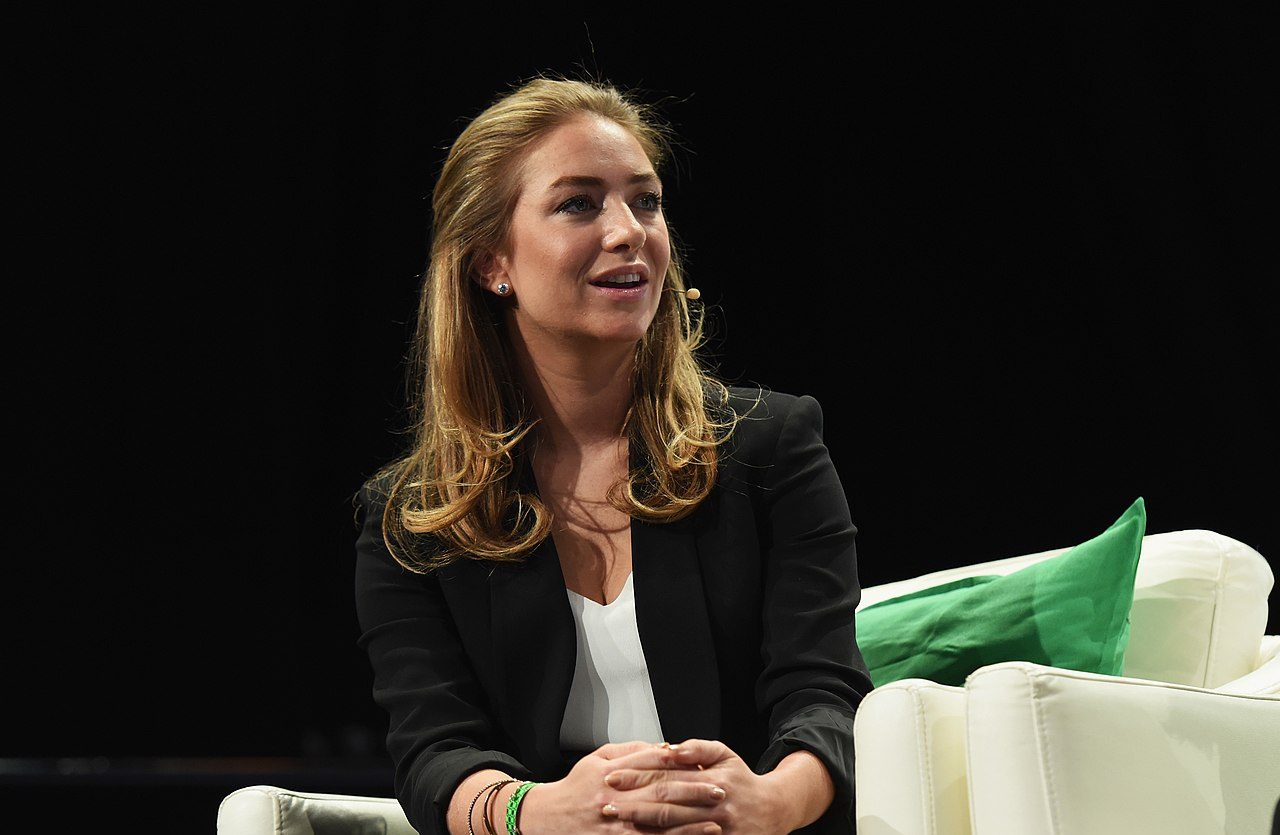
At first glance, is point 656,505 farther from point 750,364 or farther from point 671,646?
point 750,364

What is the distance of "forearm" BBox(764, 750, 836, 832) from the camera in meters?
1.32

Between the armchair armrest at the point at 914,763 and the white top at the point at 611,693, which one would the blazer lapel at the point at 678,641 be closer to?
the white top at the point at 611,693

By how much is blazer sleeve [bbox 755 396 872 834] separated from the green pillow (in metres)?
0.12

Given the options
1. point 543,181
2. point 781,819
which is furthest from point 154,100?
point 781,819

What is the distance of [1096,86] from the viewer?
10.9 feet

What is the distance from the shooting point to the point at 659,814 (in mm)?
1267

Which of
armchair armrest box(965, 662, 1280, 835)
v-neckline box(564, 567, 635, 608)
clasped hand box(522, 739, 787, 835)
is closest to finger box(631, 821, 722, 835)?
clasped hand box(522, 739, 787, 835)

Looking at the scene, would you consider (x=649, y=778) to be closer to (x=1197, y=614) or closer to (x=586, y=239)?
(x=586, y=239)

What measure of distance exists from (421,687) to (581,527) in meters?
0.27

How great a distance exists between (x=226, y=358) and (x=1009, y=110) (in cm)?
228

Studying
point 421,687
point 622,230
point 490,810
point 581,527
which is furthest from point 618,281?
point 490,810

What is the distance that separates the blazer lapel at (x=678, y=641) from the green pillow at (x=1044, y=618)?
246mm

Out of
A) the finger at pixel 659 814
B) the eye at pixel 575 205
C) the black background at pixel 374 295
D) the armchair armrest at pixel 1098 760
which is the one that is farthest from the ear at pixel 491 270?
the black background at pixel 374 295

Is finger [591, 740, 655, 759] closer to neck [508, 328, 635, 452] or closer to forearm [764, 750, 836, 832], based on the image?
forearm [764, 750, 836, 832]
